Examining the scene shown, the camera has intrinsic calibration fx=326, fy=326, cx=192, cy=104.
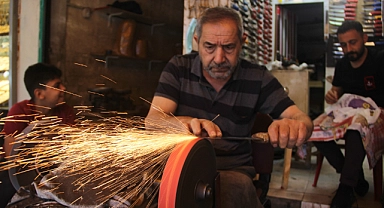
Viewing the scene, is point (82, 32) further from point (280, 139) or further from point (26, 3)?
point (280, 139)

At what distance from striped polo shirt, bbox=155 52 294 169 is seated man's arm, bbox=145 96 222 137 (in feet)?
0.19

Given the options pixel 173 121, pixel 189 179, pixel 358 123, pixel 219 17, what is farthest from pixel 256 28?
pixel 189 179

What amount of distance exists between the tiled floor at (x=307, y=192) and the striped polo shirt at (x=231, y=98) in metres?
1.57

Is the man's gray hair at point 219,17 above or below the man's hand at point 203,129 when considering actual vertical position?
above

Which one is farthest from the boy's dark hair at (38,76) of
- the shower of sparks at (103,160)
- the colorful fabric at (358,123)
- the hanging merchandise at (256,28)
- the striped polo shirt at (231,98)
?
the colorful fabric at (358,123)

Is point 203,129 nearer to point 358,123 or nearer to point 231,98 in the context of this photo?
point 231,98

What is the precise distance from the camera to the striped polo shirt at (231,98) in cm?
203

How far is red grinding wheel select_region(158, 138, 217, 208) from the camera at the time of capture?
42.2 inches

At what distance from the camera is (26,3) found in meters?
3.98

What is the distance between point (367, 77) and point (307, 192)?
4.53ft

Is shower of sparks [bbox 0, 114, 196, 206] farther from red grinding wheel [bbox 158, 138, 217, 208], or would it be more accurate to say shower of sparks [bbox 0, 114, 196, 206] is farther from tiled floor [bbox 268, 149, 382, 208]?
tiled floor [bbox 268, 149, 382, 208]

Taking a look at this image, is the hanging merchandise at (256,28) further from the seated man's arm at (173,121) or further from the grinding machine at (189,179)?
the grinding machine at (189,179)

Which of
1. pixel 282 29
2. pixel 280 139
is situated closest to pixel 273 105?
pixel 280 139

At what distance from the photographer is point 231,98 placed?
207 centimetres
